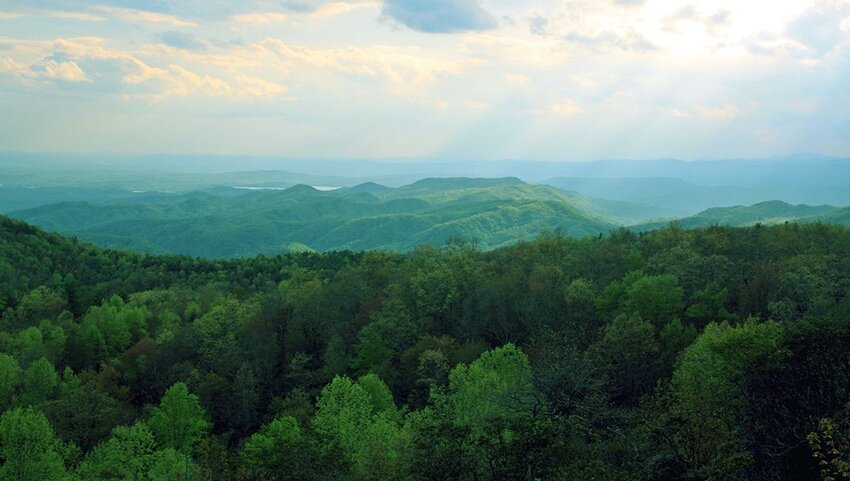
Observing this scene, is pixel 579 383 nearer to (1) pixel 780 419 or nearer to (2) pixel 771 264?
(1) pixel 780 419

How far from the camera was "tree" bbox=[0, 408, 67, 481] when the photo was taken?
133ft

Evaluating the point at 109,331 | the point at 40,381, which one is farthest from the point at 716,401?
the point at 109,331

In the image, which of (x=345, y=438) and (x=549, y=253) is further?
(x=549, y=253)

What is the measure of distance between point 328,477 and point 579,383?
15.0 meters

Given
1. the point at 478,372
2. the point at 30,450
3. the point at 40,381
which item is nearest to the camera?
the point at 30,450

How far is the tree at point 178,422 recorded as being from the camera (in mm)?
51469

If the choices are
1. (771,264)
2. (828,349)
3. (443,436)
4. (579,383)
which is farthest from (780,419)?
(771,264)

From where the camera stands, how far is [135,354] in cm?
7075

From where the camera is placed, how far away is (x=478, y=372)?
4544cm

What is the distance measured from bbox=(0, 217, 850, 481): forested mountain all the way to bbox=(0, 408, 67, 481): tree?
0.15 m

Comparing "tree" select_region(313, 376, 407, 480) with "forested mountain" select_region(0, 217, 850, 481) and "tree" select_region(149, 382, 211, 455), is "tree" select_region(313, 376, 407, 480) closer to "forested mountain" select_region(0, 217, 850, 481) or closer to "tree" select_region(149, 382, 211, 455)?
"forested mountain" select_region(0, 217, 850, 481)

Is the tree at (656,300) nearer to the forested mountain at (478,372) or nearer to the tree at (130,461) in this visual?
the forested mountain at (478,372)

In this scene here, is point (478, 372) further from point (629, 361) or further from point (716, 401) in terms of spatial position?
point (716, 401)

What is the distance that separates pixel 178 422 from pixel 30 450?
1157 cm
